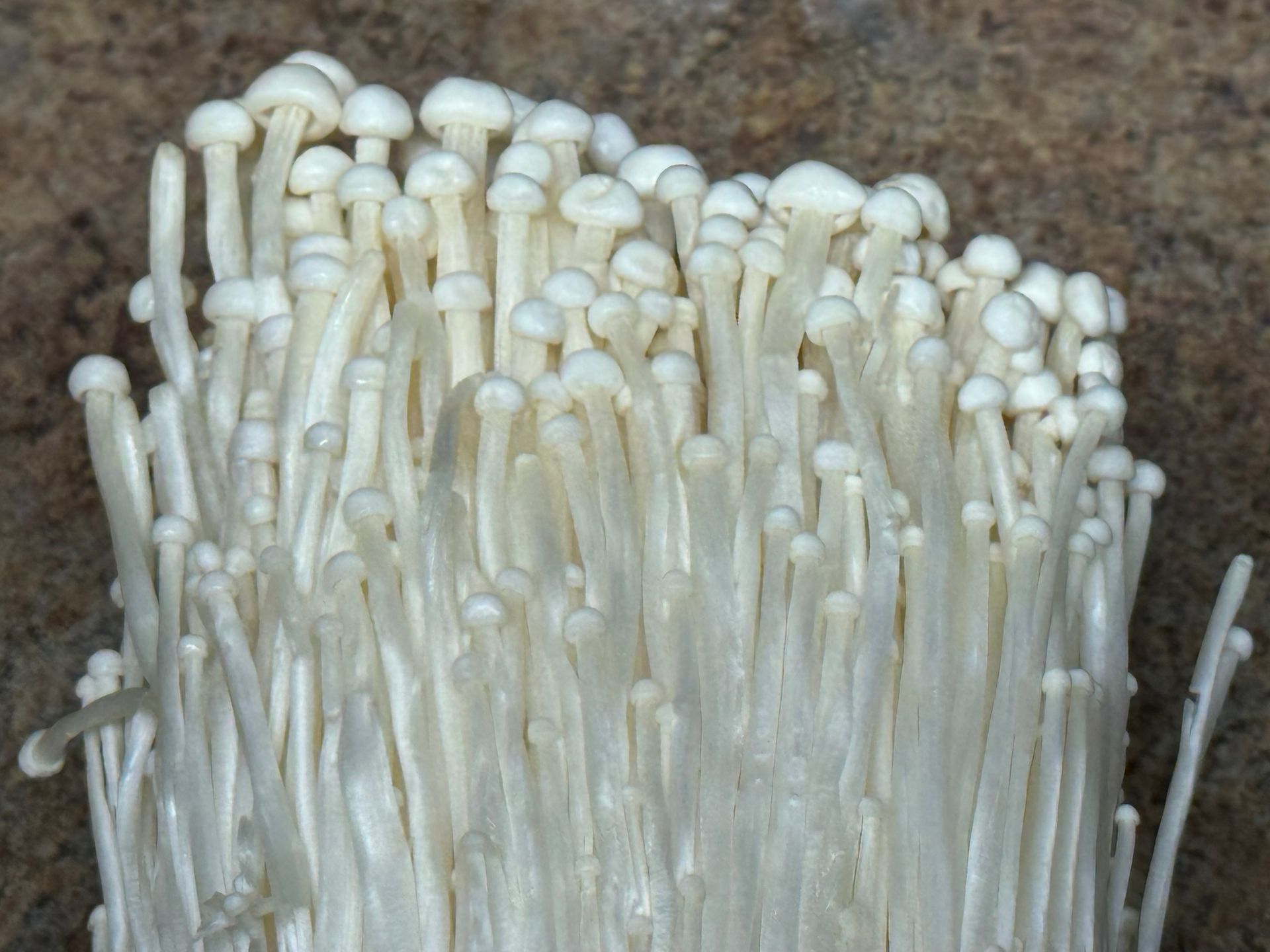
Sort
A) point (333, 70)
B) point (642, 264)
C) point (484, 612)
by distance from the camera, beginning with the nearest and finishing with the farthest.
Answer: point (484, 612), point (642, 264), point (333, 70)

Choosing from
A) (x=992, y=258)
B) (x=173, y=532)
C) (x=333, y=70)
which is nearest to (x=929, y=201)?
(x=992, y=258)

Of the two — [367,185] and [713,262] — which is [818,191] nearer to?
[713,262]

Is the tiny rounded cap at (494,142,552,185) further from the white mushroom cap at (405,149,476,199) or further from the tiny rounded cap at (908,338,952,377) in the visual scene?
the tiny rounded cap at (908,338,952,377)

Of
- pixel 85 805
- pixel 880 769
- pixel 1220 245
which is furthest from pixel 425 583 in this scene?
pixel 1220 245

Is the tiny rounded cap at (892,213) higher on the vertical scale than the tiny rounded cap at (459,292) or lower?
higher

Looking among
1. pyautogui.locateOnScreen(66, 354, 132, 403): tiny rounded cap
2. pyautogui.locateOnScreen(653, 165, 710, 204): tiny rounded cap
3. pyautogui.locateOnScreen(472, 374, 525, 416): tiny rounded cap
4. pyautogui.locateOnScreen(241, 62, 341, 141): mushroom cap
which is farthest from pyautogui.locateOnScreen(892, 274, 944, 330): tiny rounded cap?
pyautogui.locateOnScreen(66, 354, 132, 403): tiny rounded cap

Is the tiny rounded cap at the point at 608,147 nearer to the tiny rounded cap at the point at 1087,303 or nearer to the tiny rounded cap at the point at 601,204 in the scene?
the tiny rounded cap at the point at 601,204

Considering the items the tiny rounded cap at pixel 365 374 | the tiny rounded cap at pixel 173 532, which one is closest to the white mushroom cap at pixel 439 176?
the tiny rounded cap at pixel 365 374

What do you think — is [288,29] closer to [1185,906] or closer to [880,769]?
[880,769]
